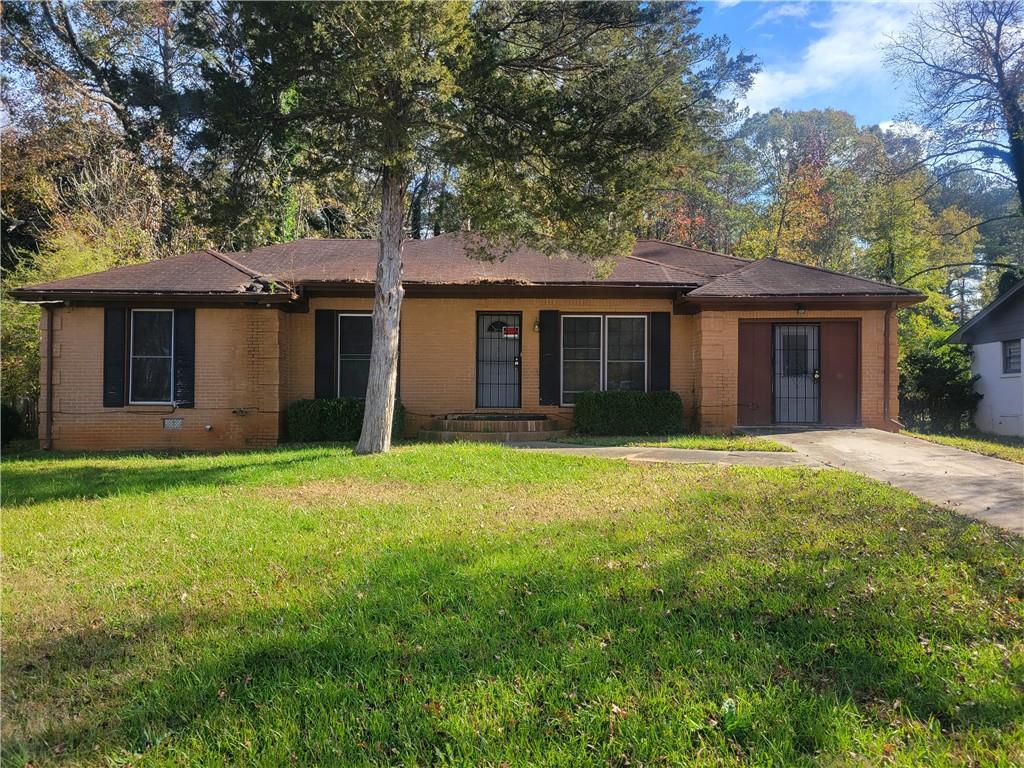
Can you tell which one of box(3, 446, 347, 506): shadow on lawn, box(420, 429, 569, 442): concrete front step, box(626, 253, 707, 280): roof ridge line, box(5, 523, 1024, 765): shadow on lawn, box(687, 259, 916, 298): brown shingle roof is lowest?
box(5, 523, 1024, 765): shadow on lawn

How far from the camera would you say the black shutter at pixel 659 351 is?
1334cm

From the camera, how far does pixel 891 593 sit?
368cm

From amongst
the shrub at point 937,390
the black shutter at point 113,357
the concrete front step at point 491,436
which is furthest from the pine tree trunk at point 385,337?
the shrub at point 937,390

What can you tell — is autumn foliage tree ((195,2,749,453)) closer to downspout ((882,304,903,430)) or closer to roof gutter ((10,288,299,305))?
roof gutter ((10,288,299,305))

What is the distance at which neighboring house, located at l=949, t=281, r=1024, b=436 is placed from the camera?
16.8 m

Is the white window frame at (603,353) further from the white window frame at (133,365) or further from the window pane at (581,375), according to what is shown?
the white window frame at (133,365)

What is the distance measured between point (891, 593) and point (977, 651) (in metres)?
0.64

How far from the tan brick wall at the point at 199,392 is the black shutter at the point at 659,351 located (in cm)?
770

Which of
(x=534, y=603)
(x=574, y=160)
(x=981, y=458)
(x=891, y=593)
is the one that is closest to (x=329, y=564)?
(x=534, y=603)

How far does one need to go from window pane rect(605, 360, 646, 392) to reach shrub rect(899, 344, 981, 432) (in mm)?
9825

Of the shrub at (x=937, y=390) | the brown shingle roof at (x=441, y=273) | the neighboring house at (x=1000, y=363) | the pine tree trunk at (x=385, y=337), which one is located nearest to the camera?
the pine tree trunk at (x=385, y=337)

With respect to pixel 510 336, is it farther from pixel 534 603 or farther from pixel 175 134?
pixel 534 603

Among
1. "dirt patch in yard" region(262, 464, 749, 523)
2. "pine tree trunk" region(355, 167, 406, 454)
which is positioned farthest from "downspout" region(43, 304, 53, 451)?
"dirt patch in yard" region(262, 464, 749, 523)

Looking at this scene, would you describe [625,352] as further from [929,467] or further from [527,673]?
[527,673]
